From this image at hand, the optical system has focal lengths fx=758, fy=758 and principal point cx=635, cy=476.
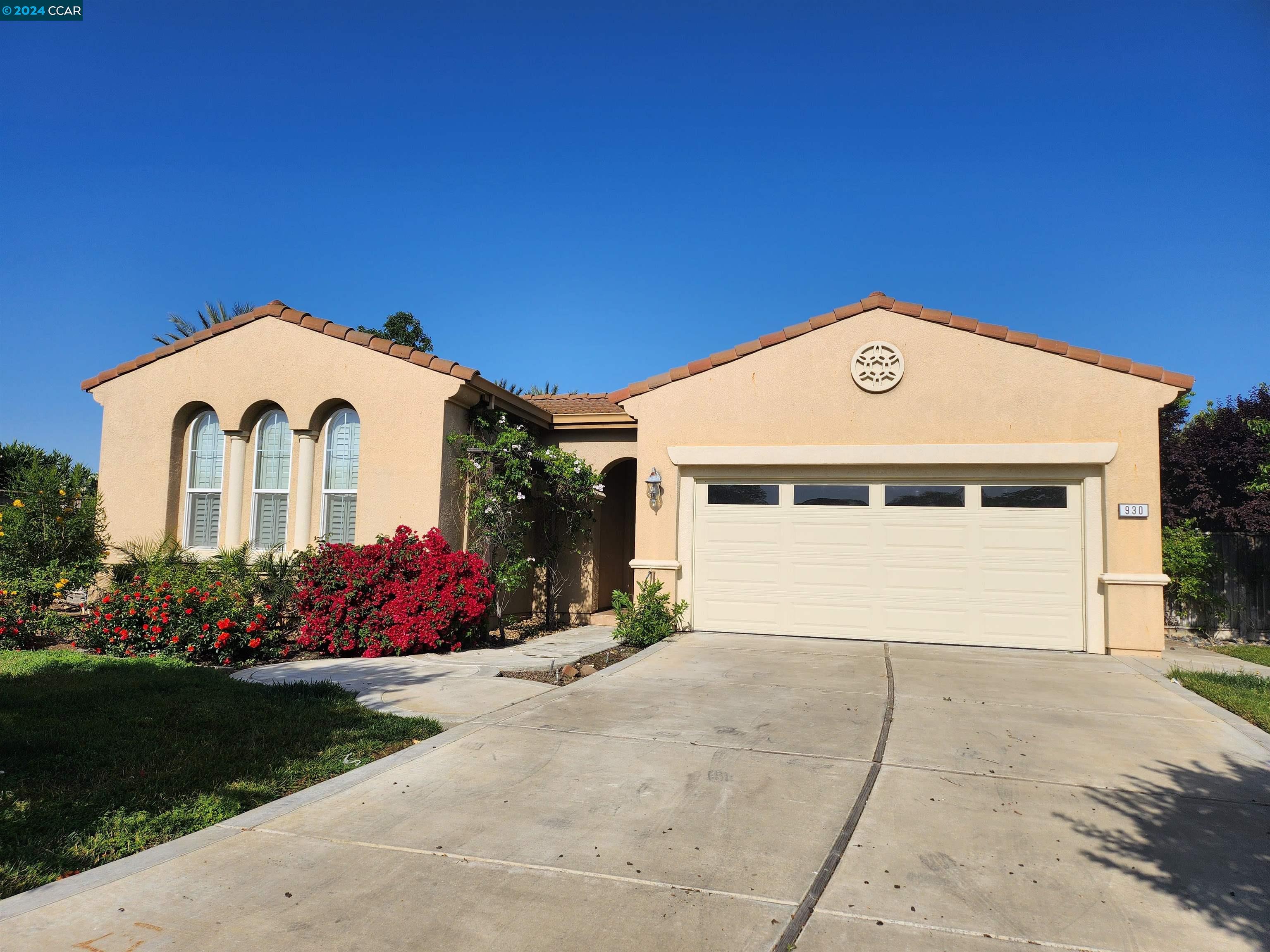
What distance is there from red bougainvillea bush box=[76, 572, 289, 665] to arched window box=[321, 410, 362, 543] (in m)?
2.34

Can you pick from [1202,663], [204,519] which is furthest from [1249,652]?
[204,519]

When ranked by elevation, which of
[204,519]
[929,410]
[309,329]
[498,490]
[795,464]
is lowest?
[204,519]

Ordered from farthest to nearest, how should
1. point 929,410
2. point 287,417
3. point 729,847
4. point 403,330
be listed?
point 403,330, point 287,417, point 929,410, point 729,847

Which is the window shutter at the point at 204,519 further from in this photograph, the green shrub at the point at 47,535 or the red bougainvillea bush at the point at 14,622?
the red bougainvillea bush at the point at 14,622

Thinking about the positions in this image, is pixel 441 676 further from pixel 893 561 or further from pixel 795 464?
pixel 893 561

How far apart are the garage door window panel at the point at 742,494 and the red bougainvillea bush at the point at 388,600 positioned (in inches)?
144

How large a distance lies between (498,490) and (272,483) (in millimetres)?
3917

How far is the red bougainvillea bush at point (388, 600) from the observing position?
31.2ft

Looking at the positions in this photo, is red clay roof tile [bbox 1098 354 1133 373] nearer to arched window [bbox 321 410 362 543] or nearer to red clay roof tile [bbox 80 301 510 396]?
red clay roof tile [bbox 80 301 510 396]

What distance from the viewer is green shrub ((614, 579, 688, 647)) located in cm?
1038

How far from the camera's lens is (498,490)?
36.6ft

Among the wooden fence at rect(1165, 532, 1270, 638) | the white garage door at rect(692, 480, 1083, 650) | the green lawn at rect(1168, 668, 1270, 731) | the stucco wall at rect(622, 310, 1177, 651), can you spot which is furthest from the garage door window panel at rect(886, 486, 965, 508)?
the wooden fence at rect(1165, 532, 1270, 638)

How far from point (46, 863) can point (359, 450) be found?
27.7 feet

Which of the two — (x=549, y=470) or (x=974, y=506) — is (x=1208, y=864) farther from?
(x=549, y=470)
